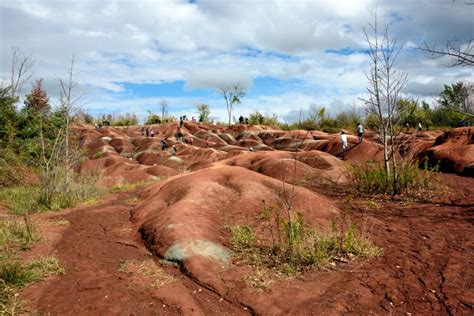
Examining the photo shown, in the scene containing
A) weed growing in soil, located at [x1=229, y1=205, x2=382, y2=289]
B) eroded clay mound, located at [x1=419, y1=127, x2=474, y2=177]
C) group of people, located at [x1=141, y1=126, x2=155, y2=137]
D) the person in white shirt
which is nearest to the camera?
A: weed growing in soil, located at [x1=229, y1=205, x2=382, y2=289]

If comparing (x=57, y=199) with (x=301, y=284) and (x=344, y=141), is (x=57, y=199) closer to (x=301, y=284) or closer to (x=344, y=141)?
(x=301, y=284)

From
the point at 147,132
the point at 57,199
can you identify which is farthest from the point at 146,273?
the point at 147,132

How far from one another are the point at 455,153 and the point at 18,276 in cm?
1538

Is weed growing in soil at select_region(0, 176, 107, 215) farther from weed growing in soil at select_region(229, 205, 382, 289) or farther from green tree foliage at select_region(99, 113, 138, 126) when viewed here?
green tree foliage at select_region(99, 113, 138, 126)

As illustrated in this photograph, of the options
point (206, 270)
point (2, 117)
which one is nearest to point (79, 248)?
point (206, 270)

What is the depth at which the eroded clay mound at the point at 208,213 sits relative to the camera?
560cm

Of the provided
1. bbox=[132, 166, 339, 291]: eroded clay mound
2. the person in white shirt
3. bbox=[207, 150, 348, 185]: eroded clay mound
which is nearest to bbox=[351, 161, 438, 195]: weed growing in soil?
bbox=[207, 150, 348, 185]: eroded clay mound

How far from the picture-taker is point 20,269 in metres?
5.06

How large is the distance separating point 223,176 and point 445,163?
10343 mm

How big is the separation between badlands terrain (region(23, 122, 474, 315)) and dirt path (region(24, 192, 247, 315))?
2 cm

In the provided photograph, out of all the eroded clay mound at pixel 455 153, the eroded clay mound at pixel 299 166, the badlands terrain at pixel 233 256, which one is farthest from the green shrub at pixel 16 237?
the eroded clay mound at pixel 455 153

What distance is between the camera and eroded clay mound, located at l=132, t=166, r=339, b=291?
560 centimetres

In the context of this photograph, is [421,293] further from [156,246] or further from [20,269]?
[20,269]

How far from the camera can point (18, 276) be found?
4941 millimetres
